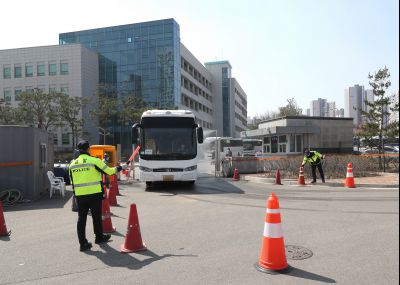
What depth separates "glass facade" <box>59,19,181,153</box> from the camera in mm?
63844

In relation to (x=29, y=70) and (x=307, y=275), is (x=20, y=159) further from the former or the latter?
(x=29, y=70)

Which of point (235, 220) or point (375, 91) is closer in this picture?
point (235, 220)

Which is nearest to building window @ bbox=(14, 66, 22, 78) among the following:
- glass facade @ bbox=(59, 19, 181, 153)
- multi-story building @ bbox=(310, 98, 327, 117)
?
glass facade @ bbox=(59, 19, 181, 153)

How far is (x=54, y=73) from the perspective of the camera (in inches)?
2557

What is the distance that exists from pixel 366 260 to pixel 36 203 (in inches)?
416

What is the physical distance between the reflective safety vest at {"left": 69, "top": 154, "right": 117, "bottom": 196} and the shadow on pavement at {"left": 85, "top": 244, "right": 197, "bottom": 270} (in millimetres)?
1082

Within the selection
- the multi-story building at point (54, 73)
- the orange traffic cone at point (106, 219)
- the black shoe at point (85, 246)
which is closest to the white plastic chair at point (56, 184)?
the orange traffic cone at point (106, 219)

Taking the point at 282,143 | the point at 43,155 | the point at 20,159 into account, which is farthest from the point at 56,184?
the point at 282,143

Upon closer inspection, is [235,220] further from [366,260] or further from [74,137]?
[74,137]

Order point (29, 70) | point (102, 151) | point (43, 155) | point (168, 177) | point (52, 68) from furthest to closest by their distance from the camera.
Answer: point (29, 70) → point (52, 68) → point (102, 151) → point (168, 177) → point (43, 155)

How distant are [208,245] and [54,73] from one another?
64831 millimetres

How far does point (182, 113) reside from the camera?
655 inches

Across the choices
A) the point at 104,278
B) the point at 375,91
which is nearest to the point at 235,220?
the point at 104,278

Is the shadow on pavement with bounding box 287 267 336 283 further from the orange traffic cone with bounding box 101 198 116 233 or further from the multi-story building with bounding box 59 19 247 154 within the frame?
the multi-story building with bounding box 59 19 247 154
